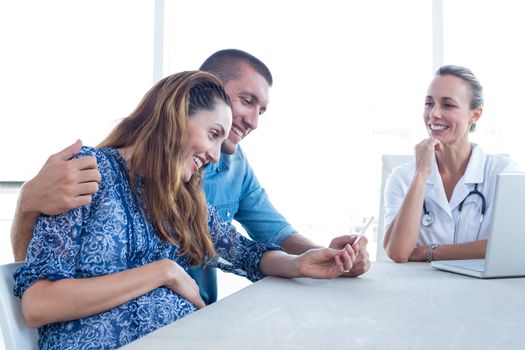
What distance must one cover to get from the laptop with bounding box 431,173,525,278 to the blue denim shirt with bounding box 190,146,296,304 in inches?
26.0

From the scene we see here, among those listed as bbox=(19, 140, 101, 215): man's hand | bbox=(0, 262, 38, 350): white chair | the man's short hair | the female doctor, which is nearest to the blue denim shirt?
the man's short hair

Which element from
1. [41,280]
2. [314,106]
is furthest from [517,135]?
[41,280]

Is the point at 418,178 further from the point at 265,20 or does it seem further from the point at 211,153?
the point at 265,20

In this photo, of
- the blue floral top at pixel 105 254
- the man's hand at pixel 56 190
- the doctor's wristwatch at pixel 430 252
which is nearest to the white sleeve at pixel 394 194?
the doctor's wristwatch at pixel 430 252

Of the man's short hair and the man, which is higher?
the man's short hair

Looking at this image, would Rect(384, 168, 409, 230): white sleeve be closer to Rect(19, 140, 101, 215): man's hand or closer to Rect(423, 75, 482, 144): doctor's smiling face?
Rect(423, 75, 482, 144): doctor's smiling face

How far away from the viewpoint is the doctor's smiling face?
221 cm

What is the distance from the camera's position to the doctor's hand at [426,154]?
6.81 feet

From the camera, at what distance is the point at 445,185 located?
2104 millimetres

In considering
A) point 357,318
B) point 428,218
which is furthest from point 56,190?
point 428,218

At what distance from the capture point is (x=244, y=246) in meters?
1.49

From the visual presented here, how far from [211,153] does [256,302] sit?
0.46m

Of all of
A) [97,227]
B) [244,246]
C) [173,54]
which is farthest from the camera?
[173,54]

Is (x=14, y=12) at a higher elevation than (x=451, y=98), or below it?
higher
